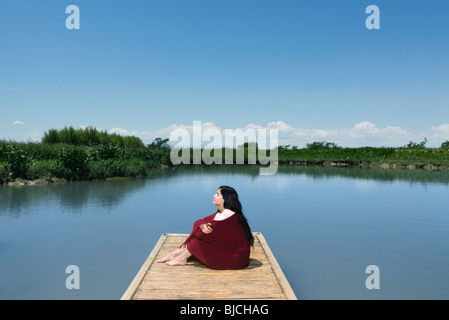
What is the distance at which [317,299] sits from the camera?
5859mm

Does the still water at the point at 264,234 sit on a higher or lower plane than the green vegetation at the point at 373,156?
lower

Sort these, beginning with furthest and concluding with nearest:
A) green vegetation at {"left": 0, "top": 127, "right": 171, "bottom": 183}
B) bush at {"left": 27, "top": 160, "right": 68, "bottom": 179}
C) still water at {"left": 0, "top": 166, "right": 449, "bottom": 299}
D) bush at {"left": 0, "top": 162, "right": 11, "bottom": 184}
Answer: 1. bush at {"left": 27, "top": 160, "right": 68, "bottom": 179}
2. green vegetation at {"left": 0, "top": 127, "right": 171, "bottom": 183}
3. bush at {"left": 0, "top": 162, "right": 11, "bottom": 184}
4. still water at {"left": 0, "top": 166, "right": 449, "bottom": 299}

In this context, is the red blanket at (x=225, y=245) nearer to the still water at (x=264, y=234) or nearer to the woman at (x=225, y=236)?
the woman at (x=225, y=236)

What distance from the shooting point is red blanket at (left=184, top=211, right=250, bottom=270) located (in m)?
5.38

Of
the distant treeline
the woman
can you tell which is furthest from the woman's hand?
the distant treeline

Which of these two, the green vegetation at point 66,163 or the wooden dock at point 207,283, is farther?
the green vegetation at point 66,163

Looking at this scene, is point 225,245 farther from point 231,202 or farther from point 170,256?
point 170,256

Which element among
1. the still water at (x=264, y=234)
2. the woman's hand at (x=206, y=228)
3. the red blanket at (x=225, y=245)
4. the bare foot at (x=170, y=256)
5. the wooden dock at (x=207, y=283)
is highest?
the woman's hand at (x=206, y=228)

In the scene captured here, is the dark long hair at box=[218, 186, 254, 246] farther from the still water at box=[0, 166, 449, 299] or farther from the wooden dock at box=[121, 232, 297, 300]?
the still water at box=[0, 166, 449, 299]

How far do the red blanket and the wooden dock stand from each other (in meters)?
0.12

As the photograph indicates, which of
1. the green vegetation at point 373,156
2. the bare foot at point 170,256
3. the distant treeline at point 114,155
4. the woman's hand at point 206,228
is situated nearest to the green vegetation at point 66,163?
the distant treeline at point 114,155

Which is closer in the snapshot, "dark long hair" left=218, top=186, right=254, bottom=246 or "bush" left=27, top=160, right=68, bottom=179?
"dark long hair" left=218, top=186, right=254, bottom=246

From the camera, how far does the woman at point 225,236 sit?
212 inches

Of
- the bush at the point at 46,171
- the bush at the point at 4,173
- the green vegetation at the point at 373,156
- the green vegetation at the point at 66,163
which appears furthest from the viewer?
the green vegetation at the point at 373,156
